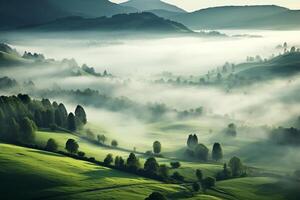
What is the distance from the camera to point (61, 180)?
15312 centimetres

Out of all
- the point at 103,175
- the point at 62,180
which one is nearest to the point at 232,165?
the point at 103,175

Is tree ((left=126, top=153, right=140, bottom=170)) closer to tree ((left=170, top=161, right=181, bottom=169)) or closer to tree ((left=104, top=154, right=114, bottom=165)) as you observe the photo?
tree ((left=104, top=154, right=114, bottom=165))

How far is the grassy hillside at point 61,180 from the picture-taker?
474 feet

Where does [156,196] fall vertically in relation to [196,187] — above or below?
below

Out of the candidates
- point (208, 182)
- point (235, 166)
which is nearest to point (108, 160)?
point (208, 182)

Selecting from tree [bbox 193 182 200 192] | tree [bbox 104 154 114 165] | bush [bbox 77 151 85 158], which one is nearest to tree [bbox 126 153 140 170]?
tree [bbox 104 154 114 165]

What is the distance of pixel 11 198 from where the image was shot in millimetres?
139000

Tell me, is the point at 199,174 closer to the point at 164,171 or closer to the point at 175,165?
the point at 164,171

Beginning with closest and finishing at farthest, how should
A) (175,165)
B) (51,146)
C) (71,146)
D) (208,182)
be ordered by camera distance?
(208,182) < (175,165) < (71,146) < (51,146)

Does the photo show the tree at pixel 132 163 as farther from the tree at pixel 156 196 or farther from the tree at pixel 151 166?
the tree at pixel 156 196

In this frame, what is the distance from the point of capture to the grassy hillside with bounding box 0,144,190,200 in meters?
144

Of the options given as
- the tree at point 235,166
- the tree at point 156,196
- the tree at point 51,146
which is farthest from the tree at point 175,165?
the tree at point 156,196

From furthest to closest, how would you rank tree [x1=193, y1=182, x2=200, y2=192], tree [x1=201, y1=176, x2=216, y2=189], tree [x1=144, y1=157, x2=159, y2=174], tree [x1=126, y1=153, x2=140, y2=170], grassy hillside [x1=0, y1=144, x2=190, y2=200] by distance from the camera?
tree [x1=126, y1=153, x2=140, y2=170], tree [x1=144, y1=157, x2=159, y2=174], tree [x1=201, y1=176, x2=216, y2=189], tree [x1=193, y1=182, x2=200, y2=192], grassy hillside [x1=0, y1=144, x2=190, y2=200]

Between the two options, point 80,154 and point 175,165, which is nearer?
point 175,165
